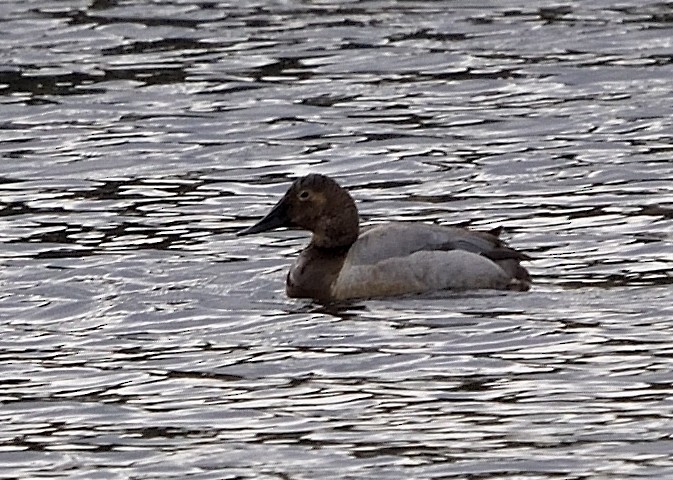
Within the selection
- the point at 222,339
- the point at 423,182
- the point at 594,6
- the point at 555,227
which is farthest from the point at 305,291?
the point at 594,6

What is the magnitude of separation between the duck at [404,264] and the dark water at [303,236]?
152 millimetres

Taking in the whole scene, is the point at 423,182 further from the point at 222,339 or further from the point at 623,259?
the point at 222,339

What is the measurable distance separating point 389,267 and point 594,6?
10.7 metres

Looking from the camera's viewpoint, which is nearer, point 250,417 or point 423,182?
point 250,417

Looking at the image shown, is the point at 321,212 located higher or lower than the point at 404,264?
higher

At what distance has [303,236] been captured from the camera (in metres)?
14.5

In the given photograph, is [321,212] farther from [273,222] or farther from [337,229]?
[273,222]

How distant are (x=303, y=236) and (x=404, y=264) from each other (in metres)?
2.23

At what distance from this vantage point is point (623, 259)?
12.9 m

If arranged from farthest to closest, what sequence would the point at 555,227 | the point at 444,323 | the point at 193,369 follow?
the point at 555,227 → the point at 444,323 → the point at 193,369

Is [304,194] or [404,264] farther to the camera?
[304,194]

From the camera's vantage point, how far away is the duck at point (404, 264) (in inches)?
484

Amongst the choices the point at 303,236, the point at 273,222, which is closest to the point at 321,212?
the point at 273,222

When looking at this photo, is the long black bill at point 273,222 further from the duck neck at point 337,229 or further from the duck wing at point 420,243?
the duck wing at point 420,243
